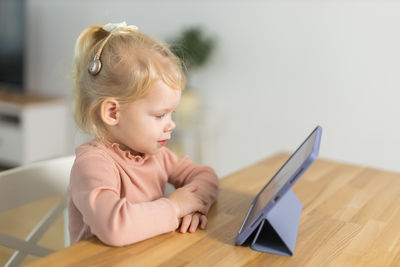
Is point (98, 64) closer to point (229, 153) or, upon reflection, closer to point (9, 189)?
point (9, 189)

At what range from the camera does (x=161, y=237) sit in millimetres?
900

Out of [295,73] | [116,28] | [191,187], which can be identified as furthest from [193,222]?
[295,73]

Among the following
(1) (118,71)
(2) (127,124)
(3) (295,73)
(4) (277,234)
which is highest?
(1) (118,71)

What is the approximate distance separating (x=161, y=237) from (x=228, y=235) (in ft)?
0.40

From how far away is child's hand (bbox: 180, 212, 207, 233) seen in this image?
3.07 ft

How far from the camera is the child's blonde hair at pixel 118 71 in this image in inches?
38.8

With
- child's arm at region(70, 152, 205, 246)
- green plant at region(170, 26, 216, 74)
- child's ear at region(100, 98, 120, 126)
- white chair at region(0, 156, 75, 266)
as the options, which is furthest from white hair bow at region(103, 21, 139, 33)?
green plant at region(170, 26, 216, 74)

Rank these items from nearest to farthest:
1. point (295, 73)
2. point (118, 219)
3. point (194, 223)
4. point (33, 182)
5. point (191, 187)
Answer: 1. point (118, 219)
2. point (194, 223)
3. point (191, 187)
4. point (33, 182)
5. point (295, 73)

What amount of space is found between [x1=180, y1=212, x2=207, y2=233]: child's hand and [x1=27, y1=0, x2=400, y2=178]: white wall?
1918mm

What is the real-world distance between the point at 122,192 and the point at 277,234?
328 mm

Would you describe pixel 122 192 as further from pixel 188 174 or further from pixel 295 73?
pixel 295 73

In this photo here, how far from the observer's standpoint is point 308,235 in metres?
0.96

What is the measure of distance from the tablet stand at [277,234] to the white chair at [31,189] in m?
0.55


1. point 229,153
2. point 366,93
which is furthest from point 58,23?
point 366,93
